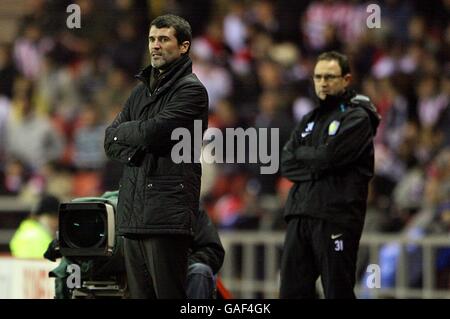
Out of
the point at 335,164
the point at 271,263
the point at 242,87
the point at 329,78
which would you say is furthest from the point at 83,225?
the point at 242,87

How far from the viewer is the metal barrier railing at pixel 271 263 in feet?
38.8

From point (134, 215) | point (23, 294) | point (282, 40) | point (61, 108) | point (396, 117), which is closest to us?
point (134, 215)

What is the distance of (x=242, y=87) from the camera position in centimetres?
1555

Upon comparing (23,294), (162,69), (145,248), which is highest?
(162,69)

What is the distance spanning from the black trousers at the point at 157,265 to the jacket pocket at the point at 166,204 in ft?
0.35

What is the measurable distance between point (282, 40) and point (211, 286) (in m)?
8.00

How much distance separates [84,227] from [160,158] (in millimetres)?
788

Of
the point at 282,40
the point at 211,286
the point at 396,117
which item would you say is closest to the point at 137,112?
the point at 211,286

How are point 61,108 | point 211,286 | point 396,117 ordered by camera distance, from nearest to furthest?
point 211,286 → point 396,117 → point 61,108

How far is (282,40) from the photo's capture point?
15742 mm

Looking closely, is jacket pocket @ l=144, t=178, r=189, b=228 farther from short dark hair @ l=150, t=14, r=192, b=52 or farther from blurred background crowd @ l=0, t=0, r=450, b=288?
blurred background crowd @ l=0, t=0, r=450, b=288

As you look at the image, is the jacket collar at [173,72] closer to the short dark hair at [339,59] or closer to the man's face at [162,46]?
the man's face at [162,46]

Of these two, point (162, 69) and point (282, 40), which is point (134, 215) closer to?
point (162, 69)

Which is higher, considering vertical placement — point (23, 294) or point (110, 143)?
point (110, 143)
